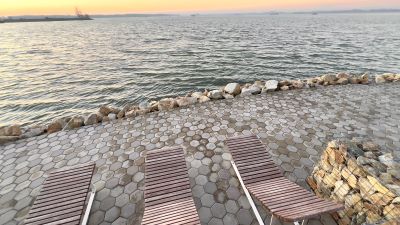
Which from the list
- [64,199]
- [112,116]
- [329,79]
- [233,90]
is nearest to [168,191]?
[64,199]

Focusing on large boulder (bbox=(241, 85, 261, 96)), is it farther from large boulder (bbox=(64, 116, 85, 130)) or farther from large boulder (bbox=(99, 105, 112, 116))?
large boulder (bbox=(64, 116, 85, 130))

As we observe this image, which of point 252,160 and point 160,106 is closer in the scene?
point 252,160

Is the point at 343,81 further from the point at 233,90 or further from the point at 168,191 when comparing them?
the point at 168,191

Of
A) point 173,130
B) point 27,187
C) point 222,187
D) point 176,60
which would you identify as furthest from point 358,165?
point 176,60

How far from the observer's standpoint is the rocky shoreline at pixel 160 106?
7.93 meters

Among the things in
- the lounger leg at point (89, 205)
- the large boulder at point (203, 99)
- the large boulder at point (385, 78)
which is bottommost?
the large boulder at point (385, 78)

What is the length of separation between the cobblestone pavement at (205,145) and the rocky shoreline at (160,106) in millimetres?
406

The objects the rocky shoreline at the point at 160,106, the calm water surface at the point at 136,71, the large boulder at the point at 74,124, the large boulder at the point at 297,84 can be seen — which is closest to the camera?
the rocky shoreline at the point at 160,106

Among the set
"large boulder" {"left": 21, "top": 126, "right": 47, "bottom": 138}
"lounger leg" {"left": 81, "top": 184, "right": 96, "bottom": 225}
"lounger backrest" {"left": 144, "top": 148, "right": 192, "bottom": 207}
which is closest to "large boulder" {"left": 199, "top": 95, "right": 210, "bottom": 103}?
"lounger backrest" {"left": 144, "top": 148, "right": 192, "bottom": 207}

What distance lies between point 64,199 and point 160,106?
5622 millimetres

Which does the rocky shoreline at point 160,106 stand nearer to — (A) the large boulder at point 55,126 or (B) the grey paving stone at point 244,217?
(A) the large boulder at point 55,126

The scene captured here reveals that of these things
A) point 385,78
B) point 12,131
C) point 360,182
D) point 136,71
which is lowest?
point 136,71

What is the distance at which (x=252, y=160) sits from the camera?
5.64m

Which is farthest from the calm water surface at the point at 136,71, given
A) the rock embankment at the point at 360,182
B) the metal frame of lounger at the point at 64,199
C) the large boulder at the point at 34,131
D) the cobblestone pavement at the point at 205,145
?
the rock embankment at the point at 360,182
